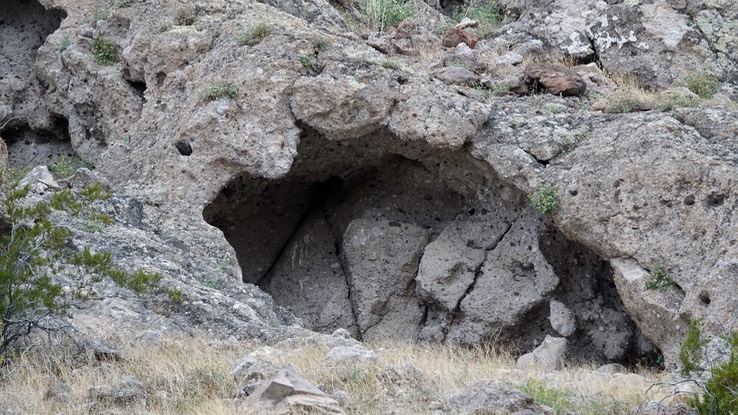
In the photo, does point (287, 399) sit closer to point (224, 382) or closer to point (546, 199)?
point (224, 382)

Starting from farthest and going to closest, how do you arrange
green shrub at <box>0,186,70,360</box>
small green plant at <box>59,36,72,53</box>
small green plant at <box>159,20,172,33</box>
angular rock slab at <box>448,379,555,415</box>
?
small green plant at <box>59,36,72,53</box>, small green plant at <box>159,20,172,33</box>, green shrub at <box>0,186,70,360</box>, angular rock slab at <box>448,379,555,415</box>

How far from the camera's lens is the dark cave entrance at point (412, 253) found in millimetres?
13570

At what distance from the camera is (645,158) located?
11.8 m

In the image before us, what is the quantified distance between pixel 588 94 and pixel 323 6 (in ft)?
13.9

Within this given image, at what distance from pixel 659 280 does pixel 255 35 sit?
5362 mm

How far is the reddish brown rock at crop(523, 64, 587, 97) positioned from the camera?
13.7 metres

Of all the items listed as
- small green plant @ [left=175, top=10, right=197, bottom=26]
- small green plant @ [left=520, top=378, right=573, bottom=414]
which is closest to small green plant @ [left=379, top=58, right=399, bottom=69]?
small green plant @ [left=175, top=10, right=197, bottom=26]

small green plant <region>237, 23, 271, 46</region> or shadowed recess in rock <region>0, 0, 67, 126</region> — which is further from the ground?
small green plant <region>237, 23, 271, 46</region>

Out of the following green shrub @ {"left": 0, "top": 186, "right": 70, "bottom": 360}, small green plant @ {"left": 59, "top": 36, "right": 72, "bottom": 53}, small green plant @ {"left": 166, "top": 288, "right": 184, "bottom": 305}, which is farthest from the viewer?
small green plant @ {"left": 59, "top": 36, "right": 72, "bottom": 53}

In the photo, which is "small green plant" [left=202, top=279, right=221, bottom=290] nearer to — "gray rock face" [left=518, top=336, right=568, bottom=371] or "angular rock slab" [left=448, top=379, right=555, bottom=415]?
"gray rock face" [left=518, top=336, right=568, bottom=371]

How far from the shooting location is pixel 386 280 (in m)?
14.5

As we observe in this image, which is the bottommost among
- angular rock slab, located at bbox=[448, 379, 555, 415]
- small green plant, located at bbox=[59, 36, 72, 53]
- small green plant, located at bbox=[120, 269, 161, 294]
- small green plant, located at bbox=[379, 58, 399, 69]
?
small green plant, located at bbox=[120, 269, 161, 294]

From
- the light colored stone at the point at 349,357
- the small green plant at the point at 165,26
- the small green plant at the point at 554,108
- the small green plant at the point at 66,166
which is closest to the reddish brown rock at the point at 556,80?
the small green plant at the point at 554,108

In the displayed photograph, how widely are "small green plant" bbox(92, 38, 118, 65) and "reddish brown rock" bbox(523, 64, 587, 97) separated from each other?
5556mm
